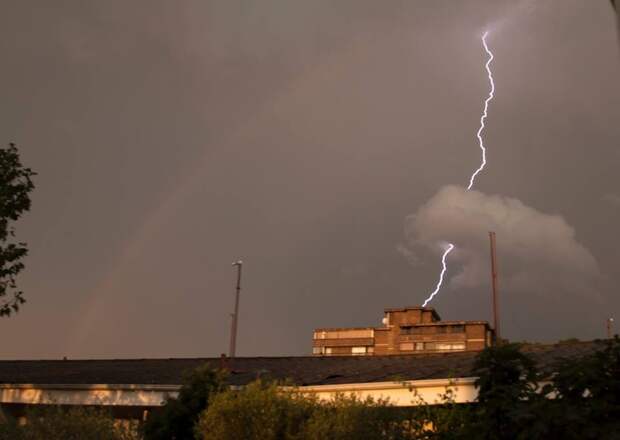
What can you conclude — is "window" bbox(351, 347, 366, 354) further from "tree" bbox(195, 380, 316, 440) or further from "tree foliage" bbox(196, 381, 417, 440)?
"tree" bbox(195, 380, 316, 440)

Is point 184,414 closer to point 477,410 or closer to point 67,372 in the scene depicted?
point 477,410

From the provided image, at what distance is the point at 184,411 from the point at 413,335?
78700 millimetres

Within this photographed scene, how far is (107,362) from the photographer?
25.0 m

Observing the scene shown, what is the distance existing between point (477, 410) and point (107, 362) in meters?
17.1

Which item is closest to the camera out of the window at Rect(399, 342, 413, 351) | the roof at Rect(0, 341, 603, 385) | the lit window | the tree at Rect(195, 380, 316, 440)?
the tree at Rect(195, 380, 316, 440)

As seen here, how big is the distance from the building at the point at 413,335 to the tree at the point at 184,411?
7167 centimetres

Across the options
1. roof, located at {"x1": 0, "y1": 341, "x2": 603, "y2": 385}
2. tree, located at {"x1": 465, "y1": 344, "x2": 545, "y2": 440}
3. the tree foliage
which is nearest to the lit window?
roof, located at {"x1": 0, "y1": 341, "x2": 603, "y2": 385}

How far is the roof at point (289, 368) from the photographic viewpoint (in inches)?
581

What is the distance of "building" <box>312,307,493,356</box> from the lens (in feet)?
290

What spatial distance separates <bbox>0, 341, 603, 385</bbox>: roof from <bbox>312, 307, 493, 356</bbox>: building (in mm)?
62645

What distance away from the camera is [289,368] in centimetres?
1898

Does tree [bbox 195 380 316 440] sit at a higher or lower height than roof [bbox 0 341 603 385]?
lower

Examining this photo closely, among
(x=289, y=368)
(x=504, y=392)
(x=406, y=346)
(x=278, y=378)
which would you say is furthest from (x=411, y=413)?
(x=406, y=346)

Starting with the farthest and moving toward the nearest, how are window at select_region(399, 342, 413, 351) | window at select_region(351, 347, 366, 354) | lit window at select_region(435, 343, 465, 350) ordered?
window at select_region(351, 347, 366, 354) < lit window at select_region(435, 343, 465, 350) < window at select_region(399, 342, 413, 351)
